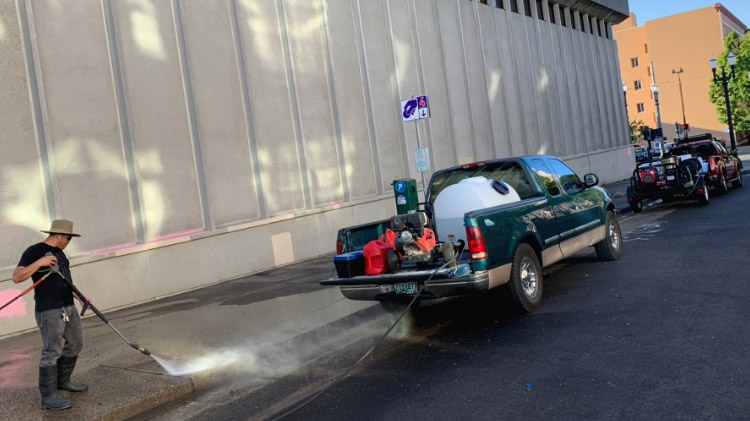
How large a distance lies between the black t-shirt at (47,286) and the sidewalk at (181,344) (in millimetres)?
926

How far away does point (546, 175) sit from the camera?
8977mm

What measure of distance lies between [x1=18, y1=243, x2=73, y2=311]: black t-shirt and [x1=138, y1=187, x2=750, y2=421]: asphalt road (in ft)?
4.23

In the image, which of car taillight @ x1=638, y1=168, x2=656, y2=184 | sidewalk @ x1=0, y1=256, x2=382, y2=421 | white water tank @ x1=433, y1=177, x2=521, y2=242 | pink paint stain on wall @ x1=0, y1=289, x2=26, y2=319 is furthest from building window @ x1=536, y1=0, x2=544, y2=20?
pink paint stain on wall @ x1=0, y1=289, x2=26, y2=319

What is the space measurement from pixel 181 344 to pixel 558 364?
4.41 meters

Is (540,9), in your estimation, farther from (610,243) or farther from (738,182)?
(610,243)

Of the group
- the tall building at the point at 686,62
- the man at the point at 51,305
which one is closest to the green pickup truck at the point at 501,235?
the man at the point at 51,305

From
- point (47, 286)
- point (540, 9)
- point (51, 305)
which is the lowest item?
point (51, 305)

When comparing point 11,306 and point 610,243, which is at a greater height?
point 11,306

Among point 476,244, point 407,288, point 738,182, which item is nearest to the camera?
point 476,244

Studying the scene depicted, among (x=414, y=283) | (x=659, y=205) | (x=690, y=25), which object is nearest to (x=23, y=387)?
(x=414, y=283)

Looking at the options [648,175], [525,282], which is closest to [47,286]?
[525,282]

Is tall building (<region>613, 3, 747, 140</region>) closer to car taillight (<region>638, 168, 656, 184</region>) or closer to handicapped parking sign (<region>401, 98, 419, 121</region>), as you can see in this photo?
car taillight (<region>638, 168, 656, 184</region>)

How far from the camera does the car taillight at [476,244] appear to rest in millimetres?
6676

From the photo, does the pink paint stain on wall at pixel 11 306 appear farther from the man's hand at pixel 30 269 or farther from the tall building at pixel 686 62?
the tall building at pixel 686 62
